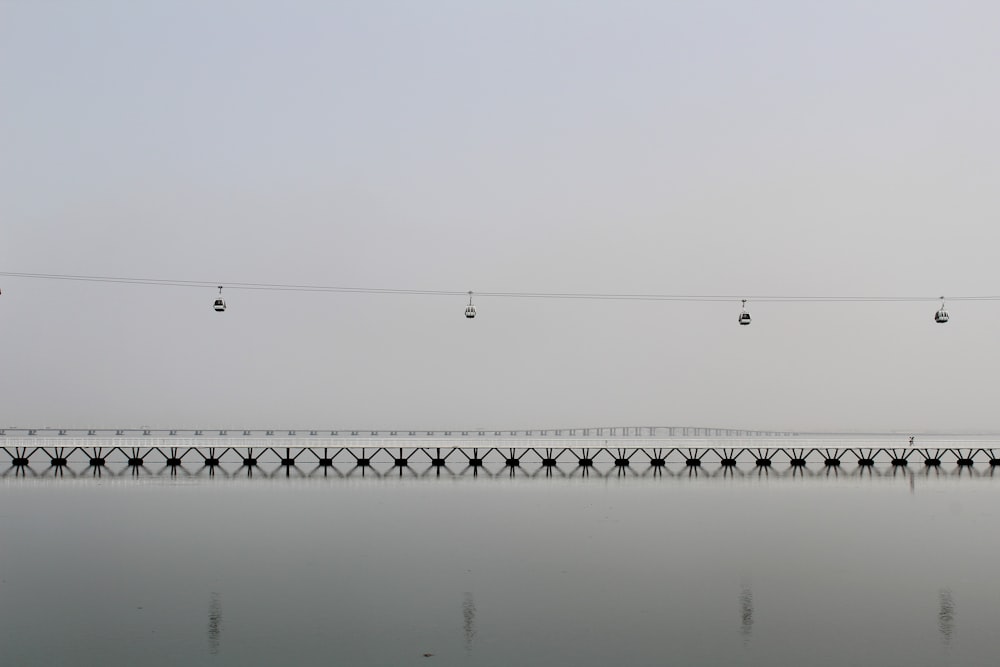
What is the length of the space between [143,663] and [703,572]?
393 inches

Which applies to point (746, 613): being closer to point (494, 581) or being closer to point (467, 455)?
point (494, 581)

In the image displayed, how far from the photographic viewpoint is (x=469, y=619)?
1329cm

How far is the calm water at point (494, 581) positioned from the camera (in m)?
11.9

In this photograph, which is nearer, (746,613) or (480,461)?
(746,613)

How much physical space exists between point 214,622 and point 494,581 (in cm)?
498

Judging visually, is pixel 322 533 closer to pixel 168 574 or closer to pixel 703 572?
pixel 168 574

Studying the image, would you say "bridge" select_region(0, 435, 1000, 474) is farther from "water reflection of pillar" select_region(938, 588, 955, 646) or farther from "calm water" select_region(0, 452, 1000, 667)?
"water reflection of pillar" select_region(938, 588, 955, 646)

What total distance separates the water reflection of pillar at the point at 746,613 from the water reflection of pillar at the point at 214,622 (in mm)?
6808

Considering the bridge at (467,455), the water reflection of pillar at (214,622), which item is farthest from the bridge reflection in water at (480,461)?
the water reflection of pillar at (214,622)

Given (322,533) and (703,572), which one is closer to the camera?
(703,572)

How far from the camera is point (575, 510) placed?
26.7m

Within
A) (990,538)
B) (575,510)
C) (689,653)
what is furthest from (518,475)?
(689,653)

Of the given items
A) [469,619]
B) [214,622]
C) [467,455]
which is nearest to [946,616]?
[469,619]

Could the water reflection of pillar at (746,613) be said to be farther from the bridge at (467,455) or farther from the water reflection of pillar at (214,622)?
the bridge at (467,455)
